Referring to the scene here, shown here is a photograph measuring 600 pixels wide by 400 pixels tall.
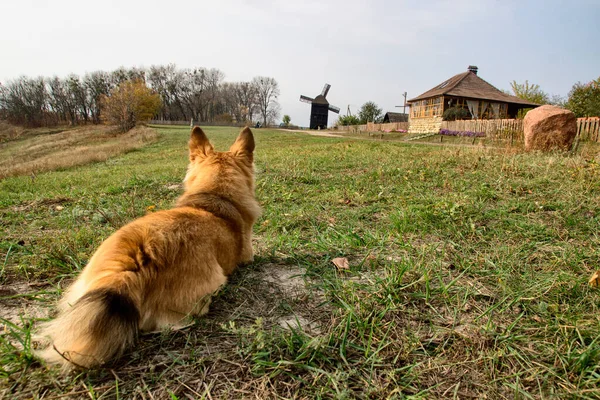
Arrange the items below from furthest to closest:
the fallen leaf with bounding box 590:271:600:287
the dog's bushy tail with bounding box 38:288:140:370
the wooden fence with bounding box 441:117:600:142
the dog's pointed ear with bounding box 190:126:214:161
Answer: the wooden fence with bounding box 441:117:600:142
the dog's pointed ear with bounding box 190:126:214:161
the fallen leaf with bounding box 590:271:600:287
the dog's bushy tail with bounding box 38:288:140:370

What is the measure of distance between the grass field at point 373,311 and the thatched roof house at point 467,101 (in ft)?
126

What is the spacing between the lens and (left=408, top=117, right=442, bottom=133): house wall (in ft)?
126

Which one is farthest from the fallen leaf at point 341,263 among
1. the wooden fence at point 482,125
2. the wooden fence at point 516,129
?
the wooden fence at point 482,125

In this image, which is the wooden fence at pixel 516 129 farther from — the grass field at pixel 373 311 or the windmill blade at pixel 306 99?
the windmill blade at pixel 306 99

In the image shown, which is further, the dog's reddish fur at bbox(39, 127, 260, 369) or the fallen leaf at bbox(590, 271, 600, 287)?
the fallen leaf at bbox(590, 271, 600, 287)

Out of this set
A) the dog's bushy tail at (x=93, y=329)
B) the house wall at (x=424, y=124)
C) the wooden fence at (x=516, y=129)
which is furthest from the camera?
the house wall at (x=424, y=124)

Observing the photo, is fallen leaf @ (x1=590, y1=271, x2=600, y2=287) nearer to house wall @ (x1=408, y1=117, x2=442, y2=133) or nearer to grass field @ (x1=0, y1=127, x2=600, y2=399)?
grass field @ (x1=0, y1=127, x2=600, y2=399)

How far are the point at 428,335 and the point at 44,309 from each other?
8.56ft

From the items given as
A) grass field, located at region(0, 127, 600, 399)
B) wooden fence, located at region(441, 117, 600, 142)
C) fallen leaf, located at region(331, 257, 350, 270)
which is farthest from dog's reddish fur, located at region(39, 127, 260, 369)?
wooden fence, located at region(441, 117, 600, 142)

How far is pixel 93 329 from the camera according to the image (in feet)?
4.86

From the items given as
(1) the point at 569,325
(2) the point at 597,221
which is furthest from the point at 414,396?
(2) the point at 597,221

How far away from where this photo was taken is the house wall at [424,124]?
3835 centimetres

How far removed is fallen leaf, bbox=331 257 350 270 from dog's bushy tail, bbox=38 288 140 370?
1.69 metres

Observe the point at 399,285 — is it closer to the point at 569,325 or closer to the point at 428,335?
the point at 428,335
